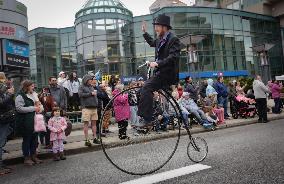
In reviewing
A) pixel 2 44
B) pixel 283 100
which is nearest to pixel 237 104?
pixel 283 100

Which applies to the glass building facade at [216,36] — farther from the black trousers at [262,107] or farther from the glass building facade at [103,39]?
the black trousers at [262,107]

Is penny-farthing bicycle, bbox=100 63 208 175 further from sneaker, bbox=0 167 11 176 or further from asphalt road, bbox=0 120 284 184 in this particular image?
sneaker, bbox=0 167 11 176

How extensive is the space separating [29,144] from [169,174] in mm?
4804

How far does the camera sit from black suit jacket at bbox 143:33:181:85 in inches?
206

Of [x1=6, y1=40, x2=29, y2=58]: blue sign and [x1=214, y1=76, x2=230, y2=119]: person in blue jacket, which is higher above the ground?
[x1=6, y1=40, x2=29, y2=58]: blue sign

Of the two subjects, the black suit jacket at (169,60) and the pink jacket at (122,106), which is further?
the pink jacket at (122,106)

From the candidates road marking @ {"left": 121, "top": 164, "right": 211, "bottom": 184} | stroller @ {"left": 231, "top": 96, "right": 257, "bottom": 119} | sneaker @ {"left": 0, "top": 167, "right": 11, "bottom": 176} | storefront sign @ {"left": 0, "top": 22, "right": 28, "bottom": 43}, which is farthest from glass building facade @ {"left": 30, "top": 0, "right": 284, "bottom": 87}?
road marking @ {"left": 121, "top": 164, "right": 211, "bottom": 184}

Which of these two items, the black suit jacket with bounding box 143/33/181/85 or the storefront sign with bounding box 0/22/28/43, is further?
the storefront sign with bounding box 0/22/28/43

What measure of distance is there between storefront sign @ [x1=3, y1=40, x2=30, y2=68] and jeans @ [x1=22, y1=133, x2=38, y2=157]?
14.8 m

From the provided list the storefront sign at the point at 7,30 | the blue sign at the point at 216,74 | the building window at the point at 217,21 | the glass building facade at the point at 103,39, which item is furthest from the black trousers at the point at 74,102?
the building window at the point at 217,21

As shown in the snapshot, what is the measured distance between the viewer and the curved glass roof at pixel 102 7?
Answer: 143ft

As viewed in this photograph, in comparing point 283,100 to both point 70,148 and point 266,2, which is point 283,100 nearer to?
point 70,148

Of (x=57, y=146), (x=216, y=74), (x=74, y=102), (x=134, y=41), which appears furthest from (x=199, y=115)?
(x=134, y=41)

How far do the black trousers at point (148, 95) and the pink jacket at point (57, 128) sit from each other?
426cm
